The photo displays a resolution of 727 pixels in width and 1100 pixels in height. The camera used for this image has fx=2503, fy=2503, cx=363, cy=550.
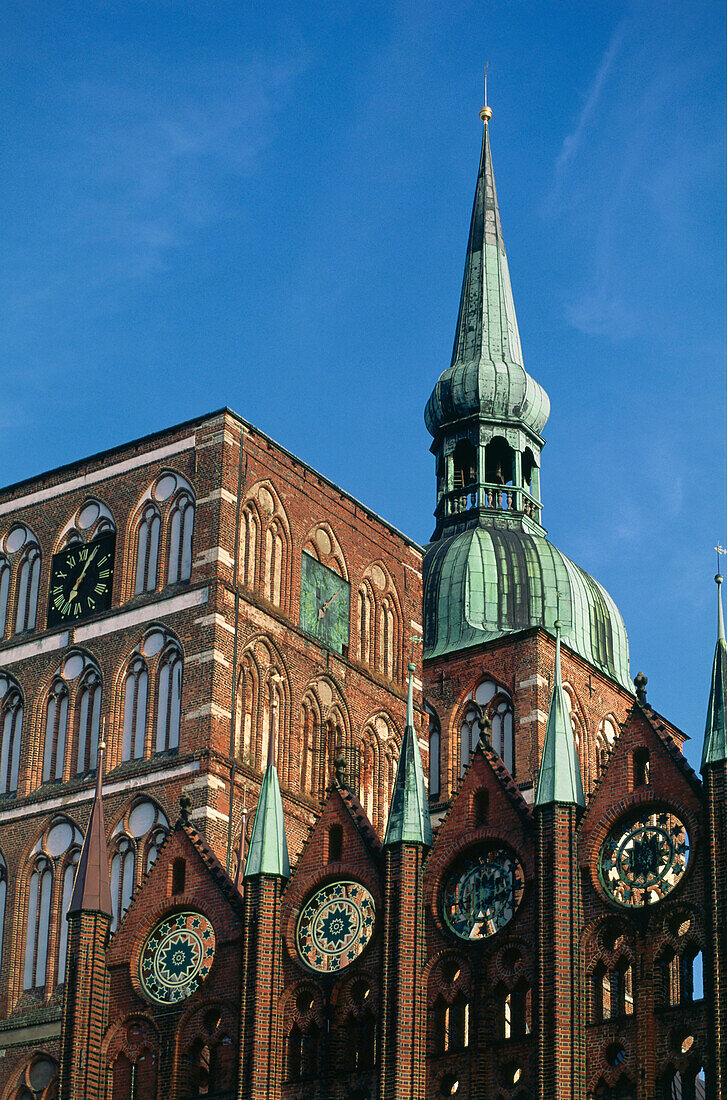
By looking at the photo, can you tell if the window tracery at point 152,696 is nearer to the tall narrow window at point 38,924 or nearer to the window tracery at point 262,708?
the window tracery at point 262,708

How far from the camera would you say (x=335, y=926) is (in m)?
45.8

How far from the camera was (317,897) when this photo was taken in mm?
46375

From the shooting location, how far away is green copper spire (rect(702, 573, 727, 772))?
42.7 metres

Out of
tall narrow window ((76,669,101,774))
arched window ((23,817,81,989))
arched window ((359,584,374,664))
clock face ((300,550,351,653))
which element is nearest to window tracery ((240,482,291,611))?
clock face ((300,550,351,653))

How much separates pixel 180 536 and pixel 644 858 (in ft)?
51.5

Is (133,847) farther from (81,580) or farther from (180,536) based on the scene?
(180,536)

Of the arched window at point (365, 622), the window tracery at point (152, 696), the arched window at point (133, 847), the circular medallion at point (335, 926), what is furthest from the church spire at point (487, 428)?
the circular medallion at point (335, 926)

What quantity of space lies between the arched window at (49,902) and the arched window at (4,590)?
18.4ft

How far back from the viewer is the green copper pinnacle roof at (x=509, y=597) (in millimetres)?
66250

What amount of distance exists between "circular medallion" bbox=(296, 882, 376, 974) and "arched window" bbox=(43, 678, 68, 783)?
9935mm

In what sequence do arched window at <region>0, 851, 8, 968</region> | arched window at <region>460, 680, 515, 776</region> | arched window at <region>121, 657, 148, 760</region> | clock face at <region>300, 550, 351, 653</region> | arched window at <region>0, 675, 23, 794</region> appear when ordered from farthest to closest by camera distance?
1. arched window at <region>460, 680, 515, 776</region>
2. clock face at <region>300, 550, 351, 653</region>
3. arched window at <region>0, 675, 23, 794</region>
4. arched window at <region>0, 851, 8, 968</region>
5. arched window at <region>121, 657, 148, 760</region>

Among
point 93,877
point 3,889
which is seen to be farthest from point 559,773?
point 3,889

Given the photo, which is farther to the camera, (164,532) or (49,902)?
(164,532)

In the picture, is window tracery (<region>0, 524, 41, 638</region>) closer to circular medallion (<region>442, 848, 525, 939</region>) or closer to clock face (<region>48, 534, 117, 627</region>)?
clock face (<region>48, 534, 117, 627</region>)
